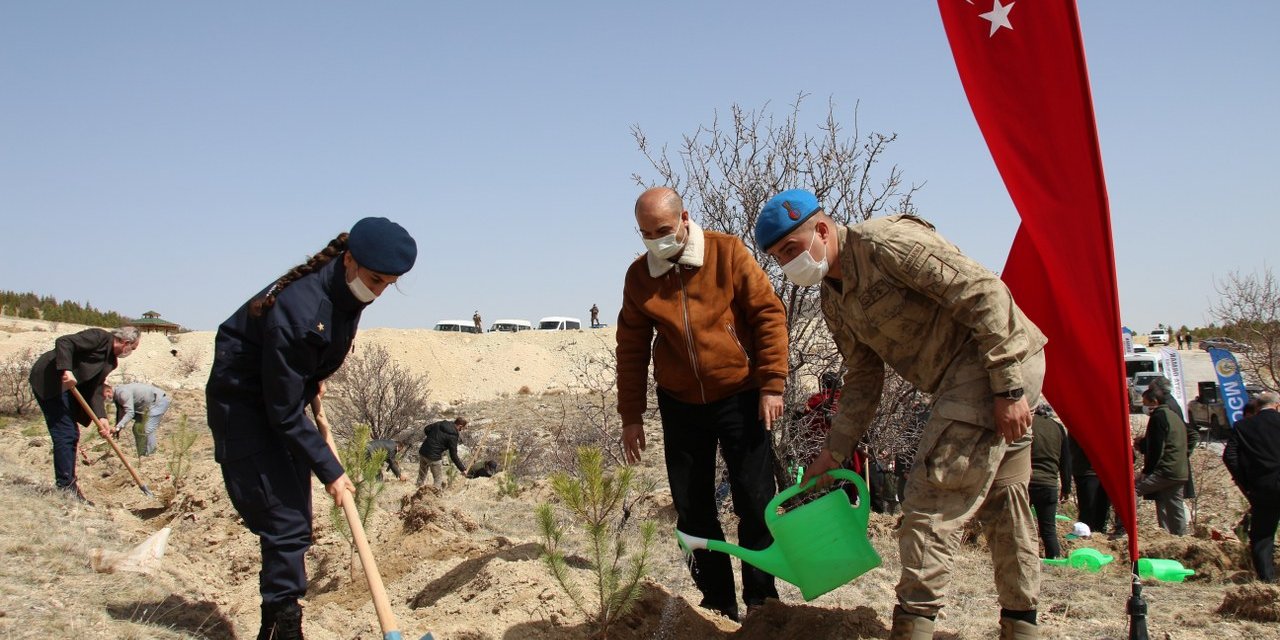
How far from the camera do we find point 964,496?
8.98ft

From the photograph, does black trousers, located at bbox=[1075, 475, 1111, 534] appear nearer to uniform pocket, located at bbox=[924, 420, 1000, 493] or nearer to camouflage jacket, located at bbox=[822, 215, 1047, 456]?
camouflage jacket, located at bbox=[822, 215, 1047, 456]

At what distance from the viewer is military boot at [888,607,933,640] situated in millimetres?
2623

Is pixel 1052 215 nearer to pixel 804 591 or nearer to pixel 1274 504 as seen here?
pixel 804 591

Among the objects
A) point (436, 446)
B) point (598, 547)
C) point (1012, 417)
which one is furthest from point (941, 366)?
point (436, 446)

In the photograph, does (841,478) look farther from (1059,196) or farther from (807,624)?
(1059,196)

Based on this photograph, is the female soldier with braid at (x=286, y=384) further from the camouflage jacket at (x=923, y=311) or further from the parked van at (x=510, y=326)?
the parked van at (x=510, y=326)

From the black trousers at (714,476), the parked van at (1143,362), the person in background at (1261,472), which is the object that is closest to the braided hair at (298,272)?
the black trousers at (714,476)

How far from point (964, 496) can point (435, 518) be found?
10.4ft

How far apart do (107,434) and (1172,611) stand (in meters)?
7.10

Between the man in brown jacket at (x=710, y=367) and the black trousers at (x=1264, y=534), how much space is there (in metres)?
4.00

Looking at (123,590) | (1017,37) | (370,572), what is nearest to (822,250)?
(1017,37)

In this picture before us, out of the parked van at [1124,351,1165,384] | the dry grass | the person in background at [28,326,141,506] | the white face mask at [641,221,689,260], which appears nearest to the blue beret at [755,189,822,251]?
the white face mask at [641,221,689,260]

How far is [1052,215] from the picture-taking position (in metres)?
3.44

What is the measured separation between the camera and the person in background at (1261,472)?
5.68 m
